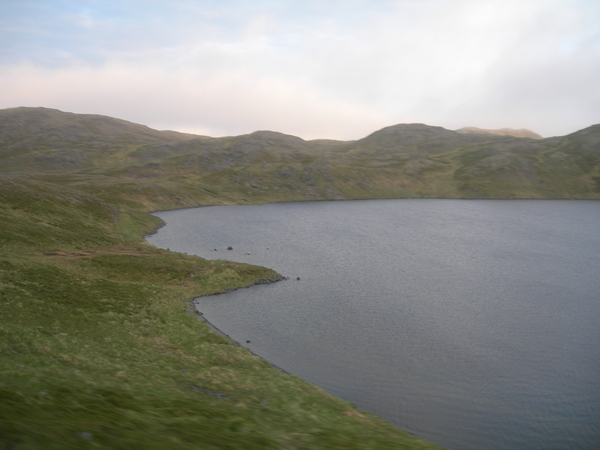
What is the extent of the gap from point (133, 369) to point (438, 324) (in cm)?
3531

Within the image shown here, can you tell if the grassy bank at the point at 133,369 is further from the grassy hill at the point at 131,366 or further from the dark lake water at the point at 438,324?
the dark lake water at the point at 438,324

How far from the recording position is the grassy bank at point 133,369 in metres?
17.3

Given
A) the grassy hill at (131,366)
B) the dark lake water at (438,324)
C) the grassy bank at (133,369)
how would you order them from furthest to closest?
the dark lake water at (438,324) < the grassy hill at (131,366) < the grassy bank at (133,369)

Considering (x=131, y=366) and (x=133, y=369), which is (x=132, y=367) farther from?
(x=133, y=369)

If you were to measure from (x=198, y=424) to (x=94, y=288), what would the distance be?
3365 centimetres

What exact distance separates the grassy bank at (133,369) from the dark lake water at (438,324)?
15.7 ft

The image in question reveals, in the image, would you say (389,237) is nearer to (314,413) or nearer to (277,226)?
(277,226)

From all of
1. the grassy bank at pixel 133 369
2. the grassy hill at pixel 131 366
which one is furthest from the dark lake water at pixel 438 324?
the grassy hill at pixel 131 366

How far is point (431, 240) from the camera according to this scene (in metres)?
106

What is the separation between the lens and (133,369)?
99.2 ft

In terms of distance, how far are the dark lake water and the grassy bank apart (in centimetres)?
479

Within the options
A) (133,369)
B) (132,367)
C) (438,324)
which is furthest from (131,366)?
(438,324)

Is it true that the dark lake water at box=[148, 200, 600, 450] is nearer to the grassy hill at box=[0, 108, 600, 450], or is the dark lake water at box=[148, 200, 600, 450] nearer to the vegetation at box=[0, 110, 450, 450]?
the vegetation at box=[0, 110, 450, 450]

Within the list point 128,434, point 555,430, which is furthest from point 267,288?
point 128,434
